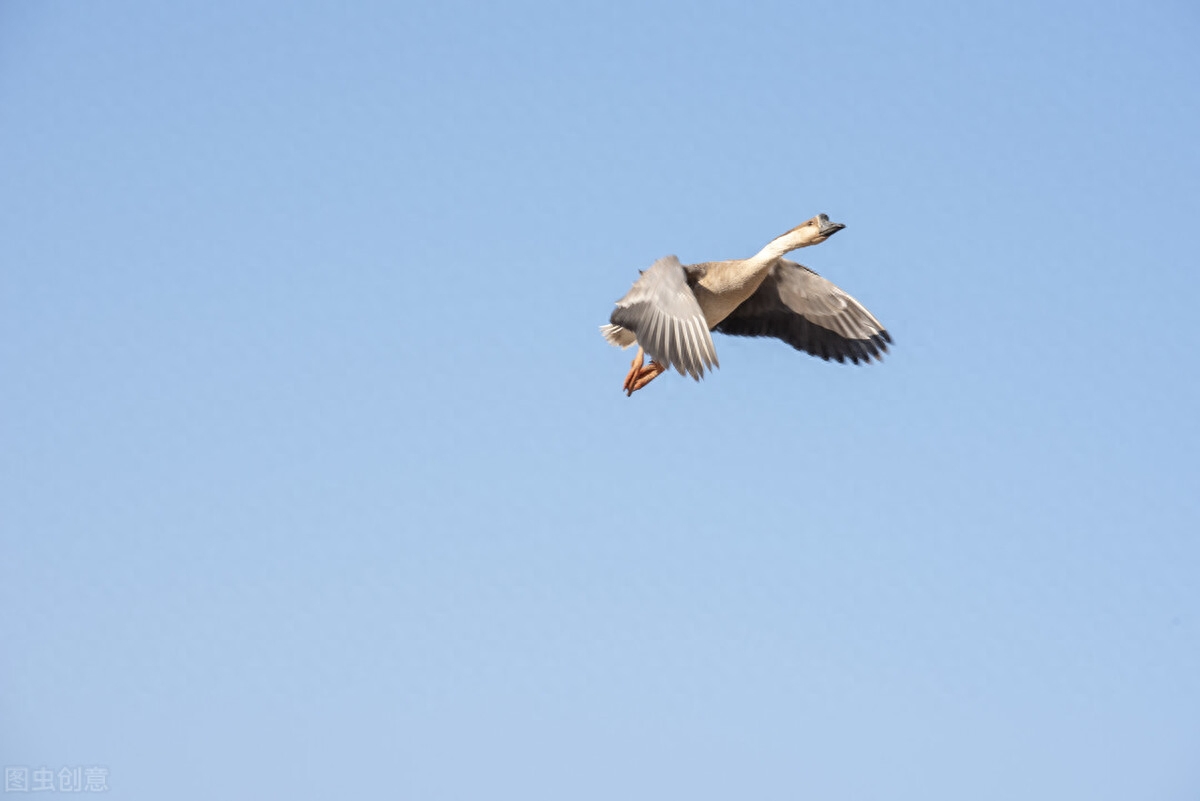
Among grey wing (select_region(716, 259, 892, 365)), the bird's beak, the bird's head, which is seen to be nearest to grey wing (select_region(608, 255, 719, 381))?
the bird's head

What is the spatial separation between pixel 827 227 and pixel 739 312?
9.34 ft

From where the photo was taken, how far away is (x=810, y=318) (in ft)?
65.8

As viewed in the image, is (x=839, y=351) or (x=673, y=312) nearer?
(x=673, y=312)

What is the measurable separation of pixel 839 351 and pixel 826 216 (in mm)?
2909

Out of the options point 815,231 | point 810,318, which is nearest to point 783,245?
point 815,231

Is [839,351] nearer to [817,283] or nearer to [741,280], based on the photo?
[817,283]

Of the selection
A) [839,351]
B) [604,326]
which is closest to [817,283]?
[839,351]

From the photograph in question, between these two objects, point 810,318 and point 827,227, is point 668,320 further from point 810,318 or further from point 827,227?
point 810,318

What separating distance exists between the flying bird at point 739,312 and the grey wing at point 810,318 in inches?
0.6

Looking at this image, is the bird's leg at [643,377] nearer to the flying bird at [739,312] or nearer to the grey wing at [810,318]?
the flying bird at [739,312]

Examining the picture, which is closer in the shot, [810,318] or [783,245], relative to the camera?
[783,245]

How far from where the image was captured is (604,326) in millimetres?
20234

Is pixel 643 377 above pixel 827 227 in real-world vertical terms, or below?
below

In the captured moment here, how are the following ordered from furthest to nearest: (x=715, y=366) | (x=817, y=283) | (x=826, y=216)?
(x=817, y=283) → (x=826, y=216) → (x=715, y=366)
